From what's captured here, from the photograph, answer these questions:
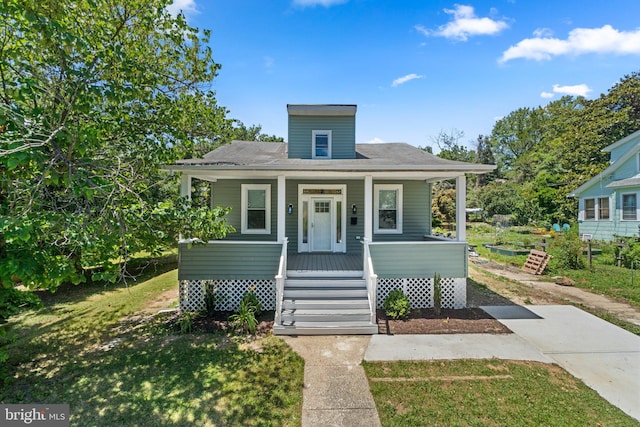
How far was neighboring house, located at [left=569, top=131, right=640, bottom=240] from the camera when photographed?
15.4 m

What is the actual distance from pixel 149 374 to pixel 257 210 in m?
5.59

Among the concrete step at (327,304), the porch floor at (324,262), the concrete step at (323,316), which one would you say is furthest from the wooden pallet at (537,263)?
the concrete step at (323,316)

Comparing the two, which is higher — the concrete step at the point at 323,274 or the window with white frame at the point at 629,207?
the window with white frame at the point at 629,207

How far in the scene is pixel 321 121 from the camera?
9906 mm

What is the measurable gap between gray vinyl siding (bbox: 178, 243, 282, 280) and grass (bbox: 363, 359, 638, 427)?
3529 mm

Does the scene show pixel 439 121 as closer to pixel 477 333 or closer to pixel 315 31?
pixel 315 31

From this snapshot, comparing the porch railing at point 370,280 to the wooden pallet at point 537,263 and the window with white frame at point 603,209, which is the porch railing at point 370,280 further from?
the window with white frame at point 603,209

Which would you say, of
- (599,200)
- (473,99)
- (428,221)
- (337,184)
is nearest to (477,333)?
(428,221)

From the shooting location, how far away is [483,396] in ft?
13.0

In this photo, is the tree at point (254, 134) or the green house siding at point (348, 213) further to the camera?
the tree at point (254, 134)

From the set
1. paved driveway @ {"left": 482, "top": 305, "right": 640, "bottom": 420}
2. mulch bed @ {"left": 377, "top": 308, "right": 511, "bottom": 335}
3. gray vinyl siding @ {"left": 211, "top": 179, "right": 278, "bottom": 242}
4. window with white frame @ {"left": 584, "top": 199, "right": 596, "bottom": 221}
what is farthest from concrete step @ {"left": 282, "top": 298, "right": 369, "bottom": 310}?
window with white frame @ {"left": 584, "top": 199, "right": 596, "bottom": 221}

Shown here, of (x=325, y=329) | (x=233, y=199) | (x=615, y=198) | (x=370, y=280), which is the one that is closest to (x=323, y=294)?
(x=325, y=329)

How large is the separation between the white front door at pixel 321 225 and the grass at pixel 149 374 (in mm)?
4226

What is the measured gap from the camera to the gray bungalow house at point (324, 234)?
267 inches
